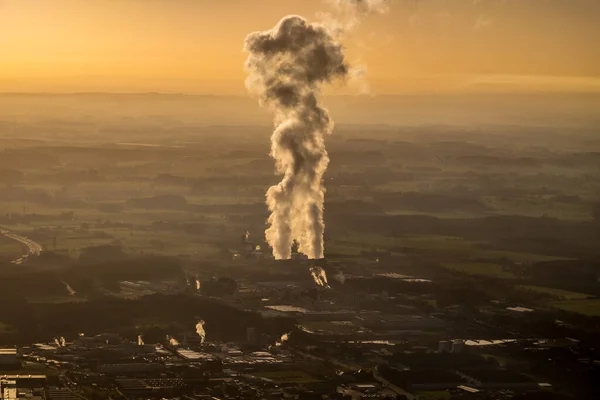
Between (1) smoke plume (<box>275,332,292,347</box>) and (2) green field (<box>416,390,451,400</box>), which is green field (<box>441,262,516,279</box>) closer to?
(1) smoke plume (<box>275,332,292,347</box>)

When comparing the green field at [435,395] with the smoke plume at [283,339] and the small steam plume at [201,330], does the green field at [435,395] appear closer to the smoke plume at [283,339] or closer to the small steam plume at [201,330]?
the smoke plume at [283,339]

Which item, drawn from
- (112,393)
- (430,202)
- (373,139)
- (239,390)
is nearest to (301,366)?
(239,390)

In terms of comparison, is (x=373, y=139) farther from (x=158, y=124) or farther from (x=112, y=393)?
(x=112, y=393)

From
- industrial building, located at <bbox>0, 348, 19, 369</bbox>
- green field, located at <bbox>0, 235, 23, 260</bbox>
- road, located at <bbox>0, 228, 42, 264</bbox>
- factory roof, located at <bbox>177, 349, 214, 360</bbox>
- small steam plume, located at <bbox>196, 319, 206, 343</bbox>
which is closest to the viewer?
Answer: industrial building, located at <bbox>0, 348, 19, 369</bbox>

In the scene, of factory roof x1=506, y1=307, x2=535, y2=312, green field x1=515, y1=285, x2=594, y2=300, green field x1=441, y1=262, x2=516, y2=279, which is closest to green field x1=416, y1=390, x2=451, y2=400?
factory roof x1=506, y1=307, x2=535, y2=312

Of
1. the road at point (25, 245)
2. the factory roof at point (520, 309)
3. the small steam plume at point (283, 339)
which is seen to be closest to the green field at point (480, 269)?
the factory roof at point (520, 309)

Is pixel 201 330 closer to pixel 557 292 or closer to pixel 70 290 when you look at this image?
pixel 70 290
